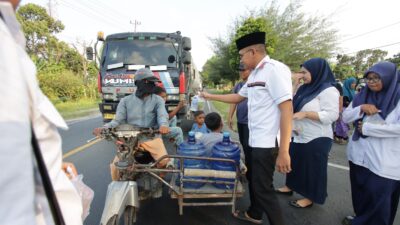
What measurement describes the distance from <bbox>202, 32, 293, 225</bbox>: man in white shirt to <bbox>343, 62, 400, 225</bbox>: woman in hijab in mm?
923

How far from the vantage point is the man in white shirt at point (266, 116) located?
2285mm

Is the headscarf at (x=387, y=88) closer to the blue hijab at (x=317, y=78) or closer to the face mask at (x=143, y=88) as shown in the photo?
the blue hijab at (x=317, y=78)

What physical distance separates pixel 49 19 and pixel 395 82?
2918cm

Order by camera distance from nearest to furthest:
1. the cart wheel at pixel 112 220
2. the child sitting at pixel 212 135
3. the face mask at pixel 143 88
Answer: the cart wheel at pixel 112 220 < the face mask at pixel 143 88 < the child sitting at pixel 212 135

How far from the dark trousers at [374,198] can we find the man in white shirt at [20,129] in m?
2.81

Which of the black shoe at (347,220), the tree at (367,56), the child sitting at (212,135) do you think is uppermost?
the tree at (367,56)

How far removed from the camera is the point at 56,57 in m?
24.9

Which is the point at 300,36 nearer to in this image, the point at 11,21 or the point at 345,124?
the point at 345,124

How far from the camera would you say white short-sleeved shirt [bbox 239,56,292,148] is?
229 centimetres

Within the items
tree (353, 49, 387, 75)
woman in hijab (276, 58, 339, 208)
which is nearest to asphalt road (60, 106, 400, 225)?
woman in hijab (276, 58, 339, 208)

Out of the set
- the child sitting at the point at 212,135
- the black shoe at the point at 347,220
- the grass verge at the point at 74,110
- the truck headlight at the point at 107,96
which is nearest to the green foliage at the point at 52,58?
the grass verge at the point at 74,110

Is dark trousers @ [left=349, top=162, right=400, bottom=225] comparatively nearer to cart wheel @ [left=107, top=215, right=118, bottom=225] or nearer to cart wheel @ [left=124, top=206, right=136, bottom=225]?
cart wheel @ [left=124, top=206, right=136, bottom=225]

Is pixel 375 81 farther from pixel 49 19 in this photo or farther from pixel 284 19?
pixel 49 19

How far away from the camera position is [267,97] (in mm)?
2398
